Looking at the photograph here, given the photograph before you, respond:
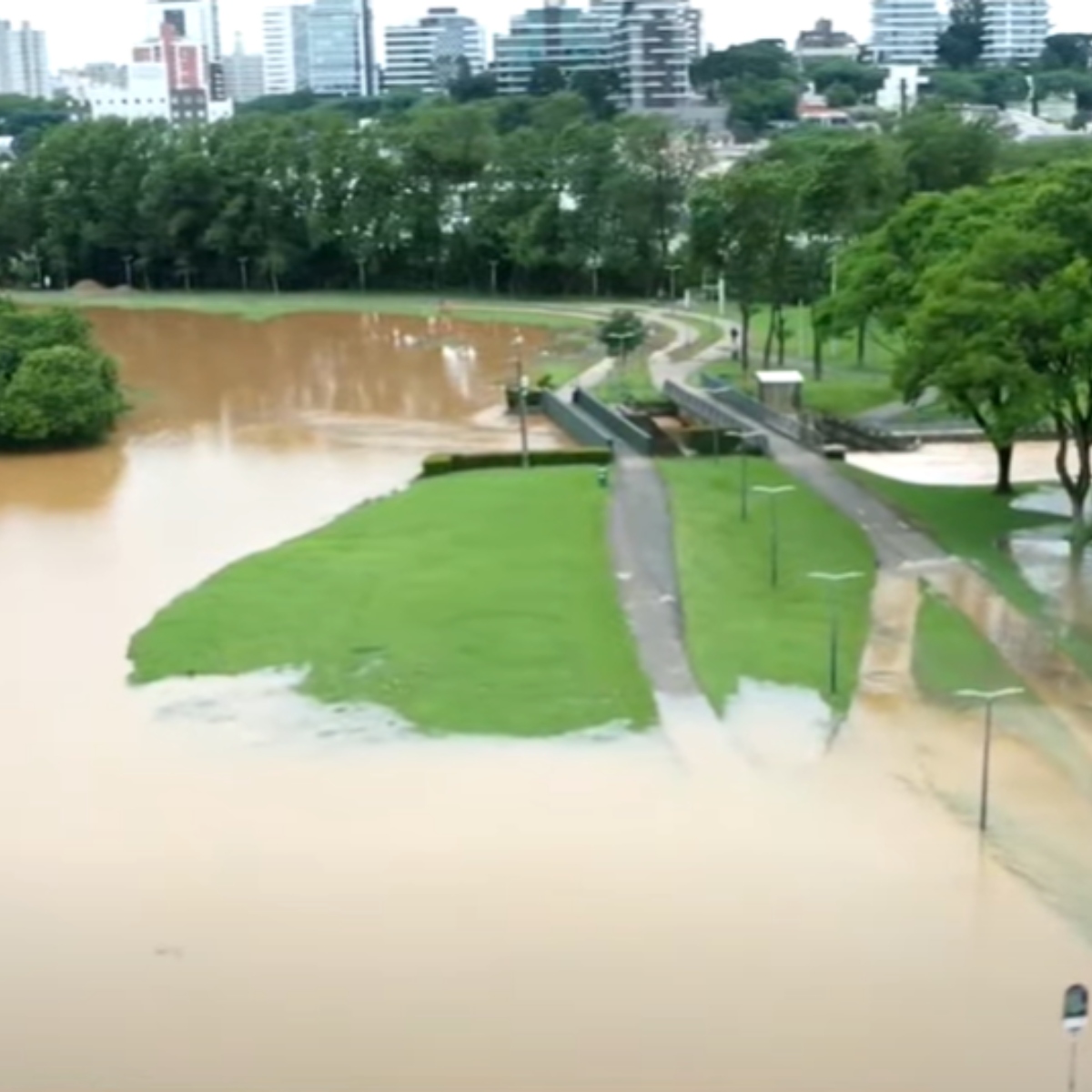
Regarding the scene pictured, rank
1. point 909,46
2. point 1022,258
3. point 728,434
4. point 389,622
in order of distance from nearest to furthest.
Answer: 1. point 389,622
2. point 1022,258
3. point 728,434
4. point 909,46

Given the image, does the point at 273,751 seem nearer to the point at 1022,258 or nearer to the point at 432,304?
the point at 1022,258

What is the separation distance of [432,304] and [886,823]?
139 ft

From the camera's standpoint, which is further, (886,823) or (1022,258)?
(1022,258)

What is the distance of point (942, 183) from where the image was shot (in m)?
53.6

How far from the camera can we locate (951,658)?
73.1 ft

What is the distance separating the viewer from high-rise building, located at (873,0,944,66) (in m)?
160

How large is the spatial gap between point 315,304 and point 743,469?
3114cm

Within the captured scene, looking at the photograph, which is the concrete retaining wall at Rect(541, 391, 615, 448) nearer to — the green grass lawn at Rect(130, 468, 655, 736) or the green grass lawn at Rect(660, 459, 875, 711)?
the green grass lawn at Rect(660, 459, 875, 711)

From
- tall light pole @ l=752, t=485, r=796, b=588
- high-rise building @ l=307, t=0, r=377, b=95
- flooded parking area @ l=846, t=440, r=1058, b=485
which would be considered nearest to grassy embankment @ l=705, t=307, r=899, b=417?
flooded parking area @ l=846, t=440, r=1058, b=485

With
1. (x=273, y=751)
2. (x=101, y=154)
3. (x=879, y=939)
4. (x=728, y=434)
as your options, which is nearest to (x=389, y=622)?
(x=273, y=751)

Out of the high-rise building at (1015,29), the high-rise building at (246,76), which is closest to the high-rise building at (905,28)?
the high-rise building at (1015,29)

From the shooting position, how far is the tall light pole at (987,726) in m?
17.8

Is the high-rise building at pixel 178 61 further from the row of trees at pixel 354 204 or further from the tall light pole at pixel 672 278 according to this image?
the tall light pole at pixel 672 278

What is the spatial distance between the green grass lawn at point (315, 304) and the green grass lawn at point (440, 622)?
26.4 m
